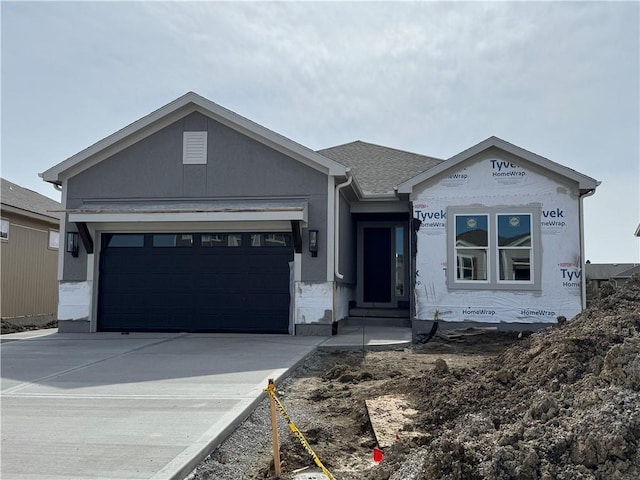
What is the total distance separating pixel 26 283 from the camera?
15.6 meters

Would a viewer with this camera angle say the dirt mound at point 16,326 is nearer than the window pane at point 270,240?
No

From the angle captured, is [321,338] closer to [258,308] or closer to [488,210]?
[258,308]

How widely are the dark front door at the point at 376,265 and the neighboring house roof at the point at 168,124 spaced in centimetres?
417

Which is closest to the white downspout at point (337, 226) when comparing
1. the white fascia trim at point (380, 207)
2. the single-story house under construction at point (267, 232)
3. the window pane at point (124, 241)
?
the single-story house under construction at point (267, 232)

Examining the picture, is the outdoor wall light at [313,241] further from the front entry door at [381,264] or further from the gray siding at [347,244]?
the front entry door at [381,264]

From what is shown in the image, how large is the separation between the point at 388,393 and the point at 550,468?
130 inches

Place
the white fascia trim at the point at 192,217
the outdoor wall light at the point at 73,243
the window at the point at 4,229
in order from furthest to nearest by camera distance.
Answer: the window at the point at 4,229 < the outdoor wall light at the point at 73,243 < the white fascia trim at the point at 192,217

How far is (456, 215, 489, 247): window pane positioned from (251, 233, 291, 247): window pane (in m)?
3.88

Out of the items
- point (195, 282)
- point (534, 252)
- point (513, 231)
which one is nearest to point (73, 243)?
point (195, 282)

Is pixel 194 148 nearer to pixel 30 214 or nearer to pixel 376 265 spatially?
pixel 376 265

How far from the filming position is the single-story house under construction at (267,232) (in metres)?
11.1

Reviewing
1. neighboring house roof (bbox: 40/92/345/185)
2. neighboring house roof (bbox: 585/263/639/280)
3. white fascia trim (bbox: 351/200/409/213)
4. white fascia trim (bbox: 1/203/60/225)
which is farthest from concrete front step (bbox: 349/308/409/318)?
neighboring house roof (bbox: 585/263/639/280)

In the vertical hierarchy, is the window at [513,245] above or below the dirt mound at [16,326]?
above

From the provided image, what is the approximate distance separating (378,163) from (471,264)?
5.96m
